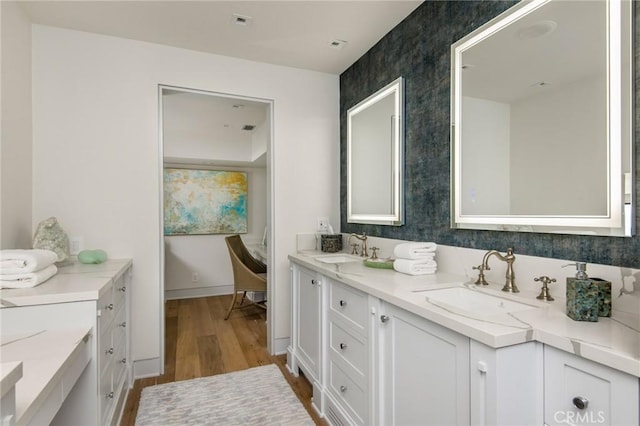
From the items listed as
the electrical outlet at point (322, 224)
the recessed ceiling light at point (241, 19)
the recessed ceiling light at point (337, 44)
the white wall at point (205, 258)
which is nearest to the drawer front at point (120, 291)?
the electrical outlet at point (322, 224)

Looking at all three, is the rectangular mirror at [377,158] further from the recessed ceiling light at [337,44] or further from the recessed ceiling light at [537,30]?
the recessed ceiling light at [537,30]

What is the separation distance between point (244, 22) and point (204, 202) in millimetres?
3118

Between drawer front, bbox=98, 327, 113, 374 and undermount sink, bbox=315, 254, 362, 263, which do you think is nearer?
drawer front, bbox=98, 327, 113, 374

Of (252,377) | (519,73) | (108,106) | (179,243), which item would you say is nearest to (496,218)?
(519,73)

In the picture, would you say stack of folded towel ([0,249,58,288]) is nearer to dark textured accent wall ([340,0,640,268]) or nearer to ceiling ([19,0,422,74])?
ceiling ([19,0,422,74])

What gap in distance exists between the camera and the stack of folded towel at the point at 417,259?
172cm

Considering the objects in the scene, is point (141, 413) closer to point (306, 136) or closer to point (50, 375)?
point (50, 375)

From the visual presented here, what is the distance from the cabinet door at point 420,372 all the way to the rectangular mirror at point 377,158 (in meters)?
0.98

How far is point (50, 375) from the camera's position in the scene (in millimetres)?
949

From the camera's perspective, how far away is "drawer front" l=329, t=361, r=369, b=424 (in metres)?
1.54

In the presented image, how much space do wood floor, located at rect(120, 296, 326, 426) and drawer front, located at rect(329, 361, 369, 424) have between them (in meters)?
0.27

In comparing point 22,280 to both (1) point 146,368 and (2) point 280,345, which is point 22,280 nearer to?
(1) point 146,368

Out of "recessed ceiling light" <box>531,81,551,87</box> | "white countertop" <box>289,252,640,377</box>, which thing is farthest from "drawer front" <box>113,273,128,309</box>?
"recessed ceiling light" <box>531,81,551,87</box>

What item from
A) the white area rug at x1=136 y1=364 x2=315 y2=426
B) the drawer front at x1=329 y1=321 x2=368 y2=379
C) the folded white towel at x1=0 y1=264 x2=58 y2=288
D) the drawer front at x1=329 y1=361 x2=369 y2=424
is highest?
the folded white towel at x1=0 y1=264 x2=58 y2=288
